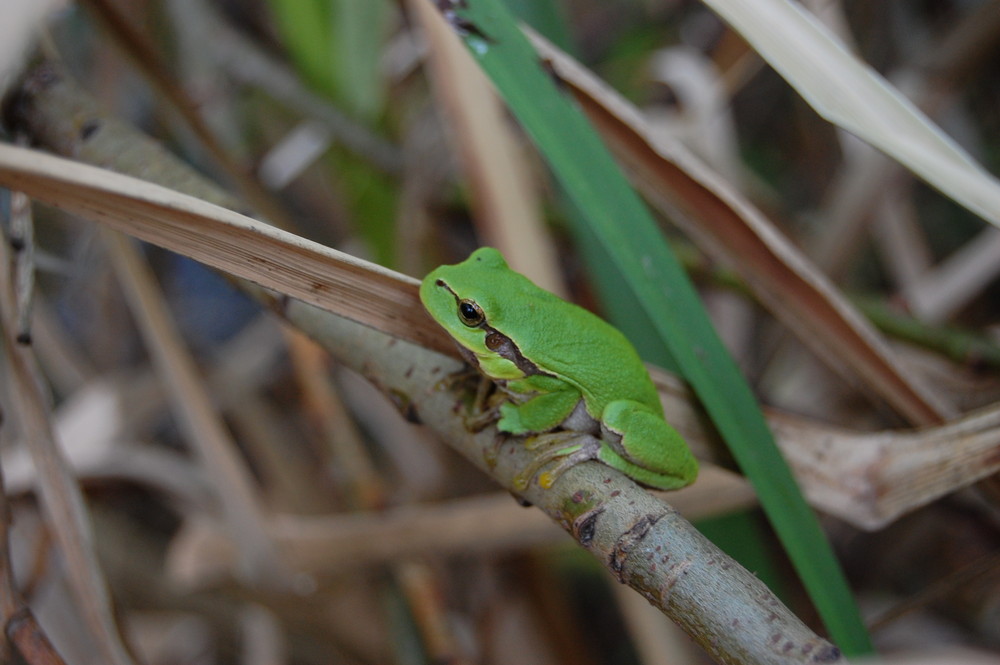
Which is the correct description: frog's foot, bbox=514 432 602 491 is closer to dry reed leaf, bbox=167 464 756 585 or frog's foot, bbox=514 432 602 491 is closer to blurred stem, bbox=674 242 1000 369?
dry reed leaf, bbox=167 464 756 585

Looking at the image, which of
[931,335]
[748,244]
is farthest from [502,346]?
[931,335]

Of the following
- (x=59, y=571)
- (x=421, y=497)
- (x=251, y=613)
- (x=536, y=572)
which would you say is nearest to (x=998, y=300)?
(x=536, y=572)

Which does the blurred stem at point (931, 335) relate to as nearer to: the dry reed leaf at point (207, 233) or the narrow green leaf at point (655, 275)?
the narrow green leaf at point (655, 275)

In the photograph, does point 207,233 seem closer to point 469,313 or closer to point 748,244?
point 469,313

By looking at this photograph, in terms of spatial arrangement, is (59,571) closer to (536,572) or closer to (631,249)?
(536,572)

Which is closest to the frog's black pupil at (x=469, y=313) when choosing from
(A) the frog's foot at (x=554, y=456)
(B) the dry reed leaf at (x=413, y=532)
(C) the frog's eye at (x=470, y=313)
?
(C) the frog's eye at (x=470, y=313)
